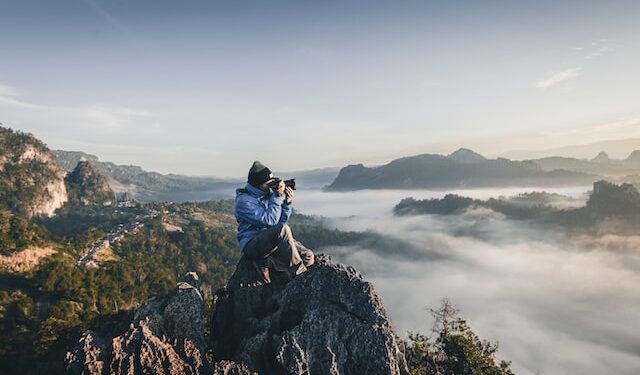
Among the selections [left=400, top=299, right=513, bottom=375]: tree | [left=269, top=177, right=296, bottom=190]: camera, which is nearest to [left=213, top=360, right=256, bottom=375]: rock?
[left=269, top=177, right=296, bottom=190]: camera

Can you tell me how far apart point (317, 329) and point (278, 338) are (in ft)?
4.36

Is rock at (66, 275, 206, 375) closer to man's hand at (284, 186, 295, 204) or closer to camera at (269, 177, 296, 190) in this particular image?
man's hand at (284, 186, 295, 204)

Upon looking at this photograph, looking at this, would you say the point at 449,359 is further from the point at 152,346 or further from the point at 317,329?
the point at 152,346

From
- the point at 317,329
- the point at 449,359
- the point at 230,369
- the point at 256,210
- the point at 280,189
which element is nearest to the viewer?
the point at 230,369

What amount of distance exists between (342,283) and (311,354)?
261 centimetres

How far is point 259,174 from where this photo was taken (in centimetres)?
1398

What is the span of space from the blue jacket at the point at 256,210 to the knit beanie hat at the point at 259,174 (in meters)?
0.29

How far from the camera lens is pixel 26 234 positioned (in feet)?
333

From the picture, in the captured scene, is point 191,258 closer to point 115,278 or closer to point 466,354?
point 115,278

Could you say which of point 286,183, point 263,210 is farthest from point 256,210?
point 286,183

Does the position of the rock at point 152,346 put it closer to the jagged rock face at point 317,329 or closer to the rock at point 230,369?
the rock at point 230,369

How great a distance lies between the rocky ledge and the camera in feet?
41.1

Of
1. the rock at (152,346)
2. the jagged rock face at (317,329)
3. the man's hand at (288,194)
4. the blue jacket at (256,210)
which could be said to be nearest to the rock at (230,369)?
the jagged rock face at (317,329)

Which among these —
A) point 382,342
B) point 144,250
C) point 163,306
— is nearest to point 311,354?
point 382,342
